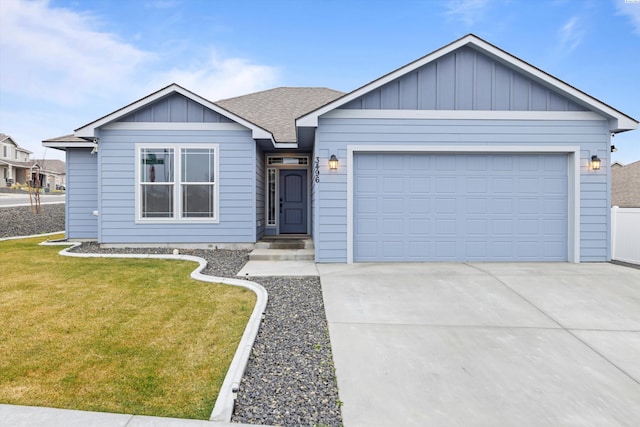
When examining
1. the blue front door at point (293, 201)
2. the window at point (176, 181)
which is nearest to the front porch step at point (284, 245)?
the window at point (176, 181)

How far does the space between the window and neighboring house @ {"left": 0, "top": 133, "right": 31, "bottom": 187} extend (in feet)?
133

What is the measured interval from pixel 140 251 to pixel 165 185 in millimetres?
1782

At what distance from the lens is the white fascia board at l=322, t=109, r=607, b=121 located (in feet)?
24.1

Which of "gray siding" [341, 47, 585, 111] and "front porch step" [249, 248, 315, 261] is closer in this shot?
"gray siding" [341, 47, 585, 111]

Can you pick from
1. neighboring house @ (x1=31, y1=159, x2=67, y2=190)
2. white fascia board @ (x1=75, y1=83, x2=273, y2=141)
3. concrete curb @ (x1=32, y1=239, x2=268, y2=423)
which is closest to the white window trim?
white fascia board @ (x1=75, y1=83, x2=273, y2=141)

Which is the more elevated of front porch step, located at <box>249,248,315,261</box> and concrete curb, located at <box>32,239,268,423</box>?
front porch step, located at <box>249,248,315,261</box>

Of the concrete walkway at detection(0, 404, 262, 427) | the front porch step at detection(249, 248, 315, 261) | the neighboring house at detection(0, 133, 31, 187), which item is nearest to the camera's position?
the concrete walkway at detection(0, 404, 262, 427)

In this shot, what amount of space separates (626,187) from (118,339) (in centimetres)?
2073

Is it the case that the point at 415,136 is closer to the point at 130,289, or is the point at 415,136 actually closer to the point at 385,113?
the point at 385,113

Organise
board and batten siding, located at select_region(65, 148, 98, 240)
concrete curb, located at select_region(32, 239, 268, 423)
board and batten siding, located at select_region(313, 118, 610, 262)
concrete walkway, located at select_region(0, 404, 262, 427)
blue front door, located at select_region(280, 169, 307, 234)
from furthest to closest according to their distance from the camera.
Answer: blue front door, located at select_region(280, 169, 307, 234) < board and batten siding, located at select_region(65, 148, 98, 240) < board and batten siding, located at select_region(313, 118, 610, 262) < concrete curb, located at select_region(32, 239, 268, 423) < concrete walkway, located at select_region(0, 404, 262, 427)

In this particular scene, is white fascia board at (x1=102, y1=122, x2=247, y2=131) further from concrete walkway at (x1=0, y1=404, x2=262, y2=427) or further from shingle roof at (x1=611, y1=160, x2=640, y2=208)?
shingle roof at (x1=611, y1=160, x2=640, y2=208)

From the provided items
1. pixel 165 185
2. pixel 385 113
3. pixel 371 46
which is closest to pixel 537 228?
pixel 385 113

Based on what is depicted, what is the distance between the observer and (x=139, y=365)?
2.96m

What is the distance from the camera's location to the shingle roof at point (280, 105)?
1048 cm
